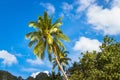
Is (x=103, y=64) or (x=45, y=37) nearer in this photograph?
(x=45, y=37)

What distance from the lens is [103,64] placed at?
208 ft

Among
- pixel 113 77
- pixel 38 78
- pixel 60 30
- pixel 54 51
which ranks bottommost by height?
pixel 113 77

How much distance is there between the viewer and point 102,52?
63156mm

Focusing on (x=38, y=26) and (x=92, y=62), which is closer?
(x=38, y=26)

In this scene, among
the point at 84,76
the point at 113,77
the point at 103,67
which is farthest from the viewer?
the point at 84,76

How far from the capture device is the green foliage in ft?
193

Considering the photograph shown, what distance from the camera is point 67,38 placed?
55.3 metres

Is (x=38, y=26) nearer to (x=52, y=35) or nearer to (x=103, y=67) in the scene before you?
(x=52, y=35)

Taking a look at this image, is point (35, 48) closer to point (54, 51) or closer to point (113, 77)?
point (54, 51)

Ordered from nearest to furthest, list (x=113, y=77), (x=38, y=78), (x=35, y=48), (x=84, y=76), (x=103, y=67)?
(x=35, y=48) < (x=113, y=77) < (x=103, y=67) < (x=84, y=76) < (x=38, y=78)

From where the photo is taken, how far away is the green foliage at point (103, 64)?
2314 inches

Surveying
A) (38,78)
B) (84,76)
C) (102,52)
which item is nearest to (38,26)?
(102,52)

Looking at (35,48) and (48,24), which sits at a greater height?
(48,24)

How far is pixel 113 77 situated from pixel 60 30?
1248 centimetres
